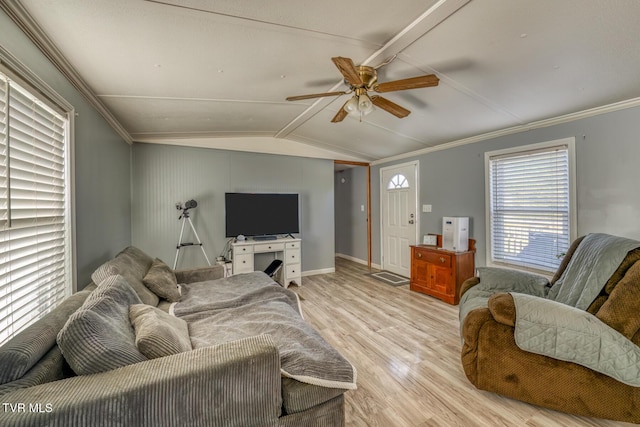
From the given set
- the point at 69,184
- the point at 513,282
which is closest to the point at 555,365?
the point at 513,282

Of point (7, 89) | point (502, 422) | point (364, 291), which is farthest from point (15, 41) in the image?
point (364, 291)

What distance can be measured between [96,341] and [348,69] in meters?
1.94

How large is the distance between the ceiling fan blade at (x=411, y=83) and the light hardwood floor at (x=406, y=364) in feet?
7.16

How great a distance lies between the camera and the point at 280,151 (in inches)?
184

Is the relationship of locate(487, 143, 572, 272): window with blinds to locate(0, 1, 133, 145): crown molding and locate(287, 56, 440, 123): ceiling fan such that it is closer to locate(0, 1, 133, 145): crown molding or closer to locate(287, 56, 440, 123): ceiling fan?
locate(287, 56, 440, 123): ceiling fan

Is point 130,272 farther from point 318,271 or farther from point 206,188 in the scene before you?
point 318,271

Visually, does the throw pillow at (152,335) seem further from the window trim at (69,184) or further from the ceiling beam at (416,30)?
the ceiling beam at (416,30)

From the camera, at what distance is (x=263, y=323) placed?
176 centimetres

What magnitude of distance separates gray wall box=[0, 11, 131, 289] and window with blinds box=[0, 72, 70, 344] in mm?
177

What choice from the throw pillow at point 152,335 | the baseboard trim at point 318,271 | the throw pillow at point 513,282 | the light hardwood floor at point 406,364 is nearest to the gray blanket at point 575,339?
the light hardwood floor at point 406,364

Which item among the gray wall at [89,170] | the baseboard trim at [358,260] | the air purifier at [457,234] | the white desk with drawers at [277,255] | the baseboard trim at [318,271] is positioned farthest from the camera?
the baseboard trim at [358,260]

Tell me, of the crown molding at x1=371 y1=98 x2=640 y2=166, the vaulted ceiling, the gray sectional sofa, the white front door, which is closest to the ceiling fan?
the vaulted ceiling

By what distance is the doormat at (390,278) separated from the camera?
4506 millimetres

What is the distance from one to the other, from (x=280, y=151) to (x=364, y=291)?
9.00ft
